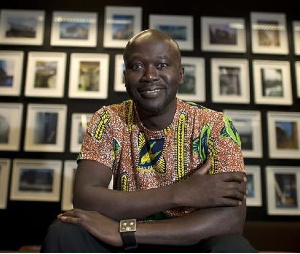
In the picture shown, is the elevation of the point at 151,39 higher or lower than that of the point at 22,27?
lower

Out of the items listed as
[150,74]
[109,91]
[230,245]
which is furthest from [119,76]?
[230,245]

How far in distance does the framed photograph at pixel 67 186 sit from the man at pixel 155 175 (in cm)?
135

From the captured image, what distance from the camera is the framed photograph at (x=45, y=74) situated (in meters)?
2.91

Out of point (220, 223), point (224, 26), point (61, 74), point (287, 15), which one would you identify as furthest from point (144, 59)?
point (287, 15)

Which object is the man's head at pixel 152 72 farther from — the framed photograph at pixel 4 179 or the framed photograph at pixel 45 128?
the framed photograph at pixel 4 179

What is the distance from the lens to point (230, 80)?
299cm

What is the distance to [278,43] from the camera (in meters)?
3.09

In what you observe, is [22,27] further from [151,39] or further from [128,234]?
[128,234]

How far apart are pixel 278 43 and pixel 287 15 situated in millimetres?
305

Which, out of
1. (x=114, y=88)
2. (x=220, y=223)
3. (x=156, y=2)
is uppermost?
(x=156, y=2)

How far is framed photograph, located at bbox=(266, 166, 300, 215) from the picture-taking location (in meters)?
2.82

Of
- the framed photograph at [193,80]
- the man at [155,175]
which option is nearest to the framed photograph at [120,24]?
the framed photograph at [193,80]

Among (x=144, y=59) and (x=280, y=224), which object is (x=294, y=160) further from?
(x=144, y=59)

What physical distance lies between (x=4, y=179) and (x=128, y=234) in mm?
1971
